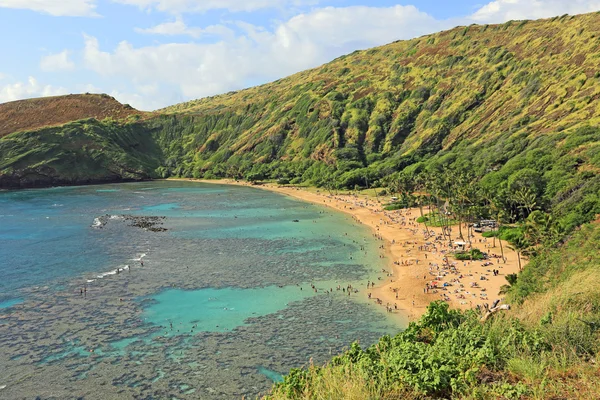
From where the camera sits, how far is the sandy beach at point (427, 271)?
5297 centimetres

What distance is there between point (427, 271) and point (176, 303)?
115 ft

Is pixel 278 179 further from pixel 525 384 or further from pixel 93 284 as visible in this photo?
pixel 525 384

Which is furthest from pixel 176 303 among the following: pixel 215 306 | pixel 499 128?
pixel 499 128

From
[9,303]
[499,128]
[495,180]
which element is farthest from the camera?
[499,128]

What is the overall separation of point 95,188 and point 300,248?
134931 mm

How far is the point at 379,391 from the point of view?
16.0 metres

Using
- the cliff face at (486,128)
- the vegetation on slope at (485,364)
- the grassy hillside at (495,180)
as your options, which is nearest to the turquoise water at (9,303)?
the vegetation on slope at (485,364)

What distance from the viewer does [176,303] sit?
175 ft

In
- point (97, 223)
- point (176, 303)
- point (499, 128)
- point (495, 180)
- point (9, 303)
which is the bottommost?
point (176, 303)

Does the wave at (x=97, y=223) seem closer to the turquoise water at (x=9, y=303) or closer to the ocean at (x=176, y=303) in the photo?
the ocean at (x=176, y=303)

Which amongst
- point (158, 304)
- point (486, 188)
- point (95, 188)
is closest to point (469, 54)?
point (486, 188)

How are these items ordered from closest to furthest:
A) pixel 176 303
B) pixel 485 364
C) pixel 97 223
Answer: pixel 485 364, pixel 176 303, pixel 97 223

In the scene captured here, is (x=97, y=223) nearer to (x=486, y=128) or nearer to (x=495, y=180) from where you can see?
(x=495, y=180)

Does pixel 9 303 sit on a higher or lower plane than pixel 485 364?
lower
